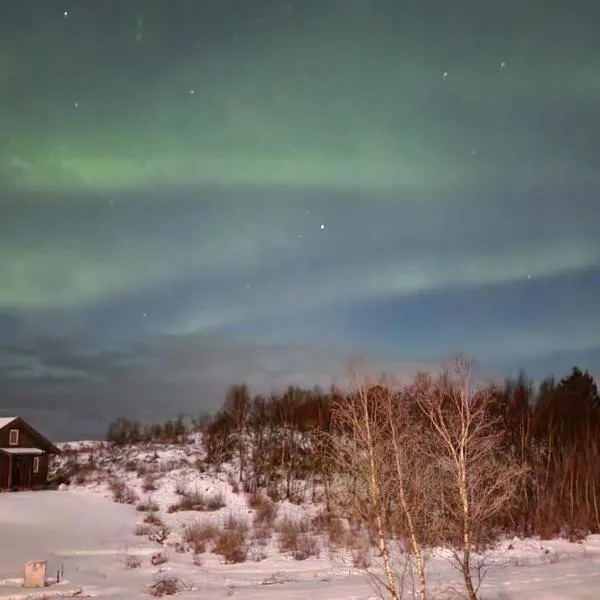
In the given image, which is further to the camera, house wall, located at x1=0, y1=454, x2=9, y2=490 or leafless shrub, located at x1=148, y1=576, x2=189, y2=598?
house wall, located at x1=0, y1=454, x2=9, y2=490

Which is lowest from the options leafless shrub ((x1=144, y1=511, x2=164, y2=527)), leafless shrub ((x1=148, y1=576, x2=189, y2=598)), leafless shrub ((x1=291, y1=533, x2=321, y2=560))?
leafless shrub ((x1=148, y1=576, x2=189, y2=598))

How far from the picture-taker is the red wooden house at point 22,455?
61844 millimetres

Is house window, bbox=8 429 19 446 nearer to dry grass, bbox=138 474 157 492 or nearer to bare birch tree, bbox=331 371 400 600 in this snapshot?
dry grass, bbox=138 474 157 492

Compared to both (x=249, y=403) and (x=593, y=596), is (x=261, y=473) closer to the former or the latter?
(x=249, y=403)

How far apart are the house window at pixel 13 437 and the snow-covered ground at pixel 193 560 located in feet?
22.7

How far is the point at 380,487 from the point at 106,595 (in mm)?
10278

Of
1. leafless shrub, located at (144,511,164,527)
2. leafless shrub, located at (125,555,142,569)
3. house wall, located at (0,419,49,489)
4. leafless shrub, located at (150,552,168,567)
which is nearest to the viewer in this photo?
leafless shrub, located at (125,555,142,569)

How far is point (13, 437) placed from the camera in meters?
63.8

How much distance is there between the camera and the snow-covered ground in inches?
985

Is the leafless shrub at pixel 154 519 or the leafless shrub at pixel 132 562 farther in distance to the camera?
the leafless shrub at pixel 154 519

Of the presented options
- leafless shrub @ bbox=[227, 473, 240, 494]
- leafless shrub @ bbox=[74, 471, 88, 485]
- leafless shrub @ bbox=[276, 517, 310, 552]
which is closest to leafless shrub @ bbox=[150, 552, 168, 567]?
leafless shrub @ bbox=[276, 517, 310, 552]

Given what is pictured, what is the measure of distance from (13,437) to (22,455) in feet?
6.04

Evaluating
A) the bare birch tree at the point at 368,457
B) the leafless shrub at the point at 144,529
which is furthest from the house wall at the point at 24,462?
the bare birch tree at the point at 368,457

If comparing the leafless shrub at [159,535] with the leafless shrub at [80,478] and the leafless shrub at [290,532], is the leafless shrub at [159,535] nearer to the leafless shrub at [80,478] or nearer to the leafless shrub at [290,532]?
the leafless shrub at [290,532]
